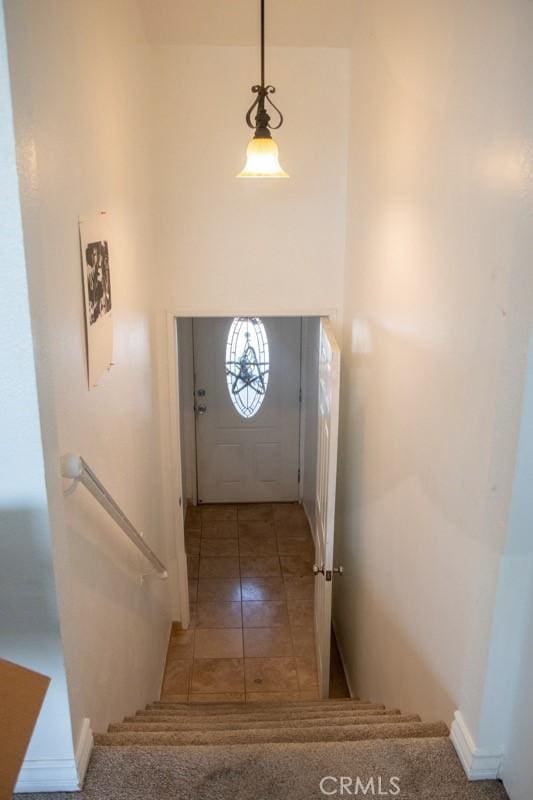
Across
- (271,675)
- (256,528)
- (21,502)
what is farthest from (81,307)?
(256,528)

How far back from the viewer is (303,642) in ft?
13.6

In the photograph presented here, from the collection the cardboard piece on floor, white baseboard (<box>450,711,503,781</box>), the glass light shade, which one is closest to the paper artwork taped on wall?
the glass light shade

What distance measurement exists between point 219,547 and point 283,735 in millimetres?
3187

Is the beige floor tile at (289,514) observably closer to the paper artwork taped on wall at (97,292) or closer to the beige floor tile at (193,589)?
the beige floor tile at (193,589)

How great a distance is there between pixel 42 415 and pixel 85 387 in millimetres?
645

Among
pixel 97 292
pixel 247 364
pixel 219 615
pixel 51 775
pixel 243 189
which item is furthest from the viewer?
pixel 247 364

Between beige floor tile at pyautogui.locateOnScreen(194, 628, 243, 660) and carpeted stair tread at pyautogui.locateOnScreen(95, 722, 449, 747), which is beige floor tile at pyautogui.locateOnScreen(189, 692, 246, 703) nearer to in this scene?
beige floor tile at pyautogui.locateOnScreen(194, 628, 243, 660)

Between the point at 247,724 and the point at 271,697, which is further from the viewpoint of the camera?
the point at 271,697

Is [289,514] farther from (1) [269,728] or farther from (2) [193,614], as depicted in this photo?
(1) [269,728]

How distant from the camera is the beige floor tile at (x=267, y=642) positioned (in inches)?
159

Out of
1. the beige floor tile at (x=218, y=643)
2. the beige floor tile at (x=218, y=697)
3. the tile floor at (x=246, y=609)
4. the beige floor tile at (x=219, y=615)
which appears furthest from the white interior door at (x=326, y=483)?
the beige floor tile at (x=219, y=615)

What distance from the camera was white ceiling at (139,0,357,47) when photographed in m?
3.15

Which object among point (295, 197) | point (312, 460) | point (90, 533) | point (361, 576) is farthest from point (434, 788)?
point (312, 460)

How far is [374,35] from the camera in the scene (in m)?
2.88
